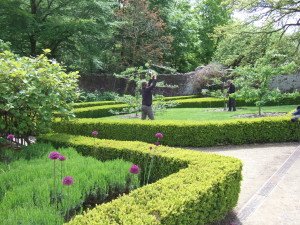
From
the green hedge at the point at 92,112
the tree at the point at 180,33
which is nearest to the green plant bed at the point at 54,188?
the green hedge at the point at 92,112

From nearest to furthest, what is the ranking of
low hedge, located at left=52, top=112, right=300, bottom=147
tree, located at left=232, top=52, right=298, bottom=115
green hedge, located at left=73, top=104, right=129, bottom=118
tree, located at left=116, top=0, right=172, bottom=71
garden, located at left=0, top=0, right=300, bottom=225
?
1. garden, located at left=0, top=0, right=300, bottom=225
2. low hedge, located at left=52, top=112, right=300, bottom=147
3. tree, located at left=232, top=52, right=298, bottom=115
4. green hedge, located at left=73, top=104, right=129, bottom=118
5. tree, located at left=116, top=0, right=172, bottom=71

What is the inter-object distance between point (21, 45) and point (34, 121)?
17.2 m

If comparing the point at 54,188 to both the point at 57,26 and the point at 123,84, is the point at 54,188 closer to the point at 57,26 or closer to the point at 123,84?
the point at 57,26

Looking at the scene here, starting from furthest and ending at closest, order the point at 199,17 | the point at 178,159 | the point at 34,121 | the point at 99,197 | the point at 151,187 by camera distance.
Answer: the point at 199,17 < the point at 34,121 < the point at 178,159 < the point at 99,197 < the point at 151,187

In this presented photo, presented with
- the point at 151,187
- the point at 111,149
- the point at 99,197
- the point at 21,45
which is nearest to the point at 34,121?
the point at 111,149

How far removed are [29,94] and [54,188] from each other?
10.1ft

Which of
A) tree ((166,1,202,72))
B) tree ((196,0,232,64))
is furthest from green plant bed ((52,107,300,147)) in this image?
tree ((196,0,232,64))

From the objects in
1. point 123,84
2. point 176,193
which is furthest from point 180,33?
point 176,193

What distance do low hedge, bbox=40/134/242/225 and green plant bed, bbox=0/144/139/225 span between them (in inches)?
22.8

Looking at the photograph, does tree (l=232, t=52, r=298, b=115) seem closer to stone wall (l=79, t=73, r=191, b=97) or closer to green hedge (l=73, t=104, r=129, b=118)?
green hedge (l=73, t=104, r=129, b=118)

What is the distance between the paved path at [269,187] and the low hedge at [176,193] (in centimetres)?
34

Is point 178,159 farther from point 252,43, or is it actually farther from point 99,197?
point 252,43

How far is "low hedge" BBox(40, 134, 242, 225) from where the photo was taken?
2488 mm

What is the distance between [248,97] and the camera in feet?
36.9
